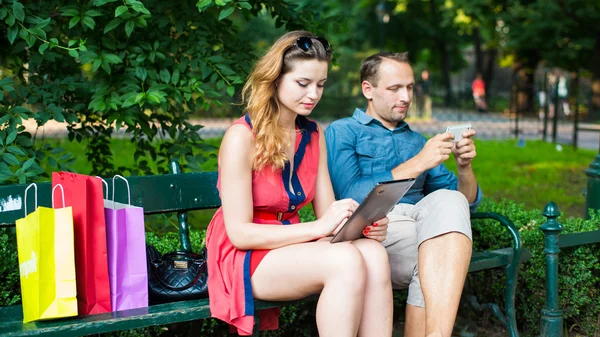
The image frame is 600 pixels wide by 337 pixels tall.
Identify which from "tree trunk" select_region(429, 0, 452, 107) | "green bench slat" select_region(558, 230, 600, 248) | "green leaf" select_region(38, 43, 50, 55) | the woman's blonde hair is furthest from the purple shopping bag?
"tree trunk" select_region(429, 0, 452, 107)

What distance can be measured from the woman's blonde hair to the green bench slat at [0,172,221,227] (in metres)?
0.69

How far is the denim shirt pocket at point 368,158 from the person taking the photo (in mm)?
4062

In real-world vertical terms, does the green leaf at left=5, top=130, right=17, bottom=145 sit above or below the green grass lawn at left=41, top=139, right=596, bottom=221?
above

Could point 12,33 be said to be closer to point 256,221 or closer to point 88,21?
point 88,21

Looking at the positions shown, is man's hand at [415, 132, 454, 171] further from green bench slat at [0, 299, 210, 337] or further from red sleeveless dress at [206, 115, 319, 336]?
green bench slat at [0, 299, 210, 337]

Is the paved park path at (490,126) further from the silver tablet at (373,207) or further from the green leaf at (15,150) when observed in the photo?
the silver tablet at (373,207)

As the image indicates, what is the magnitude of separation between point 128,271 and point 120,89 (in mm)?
1420

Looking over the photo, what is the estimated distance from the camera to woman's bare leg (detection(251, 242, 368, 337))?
3.01 m

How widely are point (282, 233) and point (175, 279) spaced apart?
50cm

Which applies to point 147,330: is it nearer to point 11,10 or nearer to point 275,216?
point 275,216

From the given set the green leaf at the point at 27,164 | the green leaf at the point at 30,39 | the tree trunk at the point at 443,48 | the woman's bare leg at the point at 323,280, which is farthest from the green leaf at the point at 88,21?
the tree trunk at the point at 443,48

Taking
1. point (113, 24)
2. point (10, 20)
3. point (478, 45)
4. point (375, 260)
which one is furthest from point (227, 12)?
point (478, 45)

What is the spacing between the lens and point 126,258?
314 centimetres

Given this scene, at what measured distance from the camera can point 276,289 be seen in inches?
126
